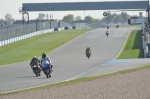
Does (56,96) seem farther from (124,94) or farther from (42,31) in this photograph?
(42,31)

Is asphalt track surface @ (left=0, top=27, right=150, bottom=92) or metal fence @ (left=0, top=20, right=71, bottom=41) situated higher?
metal fence @ (left=0, top=20, right=71, bottom=41)

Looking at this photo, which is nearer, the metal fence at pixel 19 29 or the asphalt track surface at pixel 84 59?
the asphalt track surface at pixel 84 59

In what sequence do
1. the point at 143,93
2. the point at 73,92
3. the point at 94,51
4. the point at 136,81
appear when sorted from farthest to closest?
the point at 94,51 < the point at 136,81 < the point at 73,92 < the point at 143,93

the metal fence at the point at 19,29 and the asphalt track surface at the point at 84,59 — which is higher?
the metal fence at the point at 19,29

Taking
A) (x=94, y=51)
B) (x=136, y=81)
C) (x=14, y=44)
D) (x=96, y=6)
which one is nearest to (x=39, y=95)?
(x=136, y=81)

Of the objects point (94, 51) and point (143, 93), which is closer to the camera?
point (143, 93)

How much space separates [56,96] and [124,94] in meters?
2.37

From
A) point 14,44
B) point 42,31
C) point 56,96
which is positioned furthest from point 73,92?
point 42,31

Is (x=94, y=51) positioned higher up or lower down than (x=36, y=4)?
lower down

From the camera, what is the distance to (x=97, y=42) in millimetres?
72312

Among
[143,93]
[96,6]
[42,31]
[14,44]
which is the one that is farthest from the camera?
[96,6]

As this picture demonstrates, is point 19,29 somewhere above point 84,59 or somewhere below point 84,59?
above

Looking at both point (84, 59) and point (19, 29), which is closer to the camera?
point (84, 59)

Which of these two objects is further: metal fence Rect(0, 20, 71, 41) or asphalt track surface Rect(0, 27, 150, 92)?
metal fence Rect(0, 20, 71, 41)
